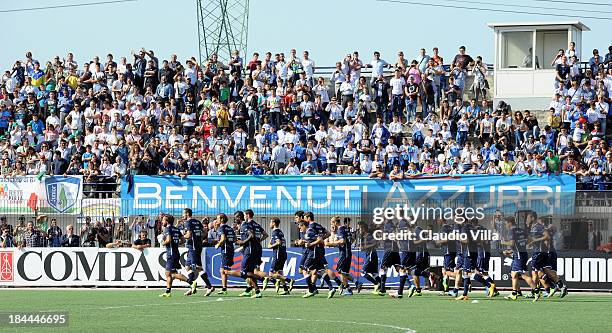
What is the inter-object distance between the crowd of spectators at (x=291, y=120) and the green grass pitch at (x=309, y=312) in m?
5.88

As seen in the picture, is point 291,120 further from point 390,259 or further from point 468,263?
point 468,263

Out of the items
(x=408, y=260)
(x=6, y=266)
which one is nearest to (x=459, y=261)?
(x=408, y=260)

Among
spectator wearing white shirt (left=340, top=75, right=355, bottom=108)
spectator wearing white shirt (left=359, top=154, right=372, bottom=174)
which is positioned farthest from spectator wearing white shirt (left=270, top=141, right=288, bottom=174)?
spectator wearing white shirt (left=340, top=75, right=355, bottom=108)

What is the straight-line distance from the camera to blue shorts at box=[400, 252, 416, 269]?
84.5 feet

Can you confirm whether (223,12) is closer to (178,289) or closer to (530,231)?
(178,289)

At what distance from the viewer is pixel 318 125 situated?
1399 inches

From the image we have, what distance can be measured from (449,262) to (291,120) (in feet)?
36.5

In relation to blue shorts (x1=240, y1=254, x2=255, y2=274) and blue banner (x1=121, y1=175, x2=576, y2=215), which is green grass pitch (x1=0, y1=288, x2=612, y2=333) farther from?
blue banner (x1=121, y1=175, x2=576, y2=215)

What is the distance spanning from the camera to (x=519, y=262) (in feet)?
81.5

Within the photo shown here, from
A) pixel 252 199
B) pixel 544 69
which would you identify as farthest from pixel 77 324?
pixel 544 69

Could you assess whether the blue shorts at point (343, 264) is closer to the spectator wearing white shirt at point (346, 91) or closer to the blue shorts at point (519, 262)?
the blue shorts at point (519, 262)

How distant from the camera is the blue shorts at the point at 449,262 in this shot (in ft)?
84.0

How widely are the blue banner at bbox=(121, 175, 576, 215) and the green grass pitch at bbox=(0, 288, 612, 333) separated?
3386 millimetres

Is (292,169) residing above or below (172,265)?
above
